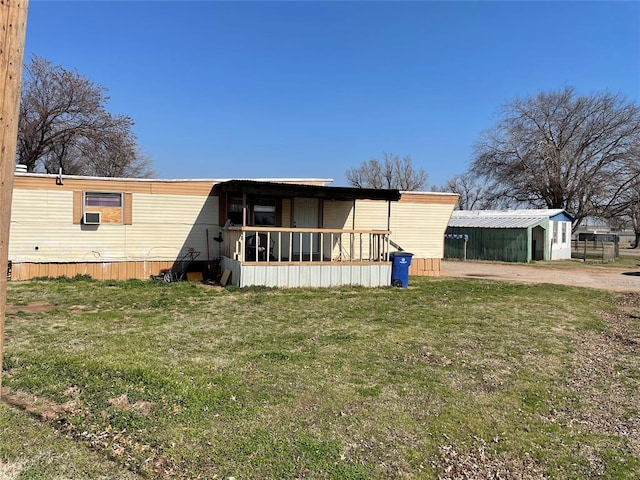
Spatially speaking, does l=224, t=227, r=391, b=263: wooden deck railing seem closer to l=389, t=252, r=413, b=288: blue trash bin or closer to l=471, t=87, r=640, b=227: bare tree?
l=389, t=252, r=413, b=288: blue trash bin

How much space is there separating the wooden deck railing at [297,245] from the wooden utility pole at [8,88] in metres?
8.11

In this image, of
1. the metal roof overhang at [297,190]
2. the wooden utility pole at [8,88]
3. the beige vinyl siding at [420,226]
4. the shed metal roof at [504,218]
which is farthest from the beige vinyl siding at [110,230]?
the shed metal roof at [504,218]

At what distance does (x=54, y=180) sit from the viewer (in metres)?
10.9

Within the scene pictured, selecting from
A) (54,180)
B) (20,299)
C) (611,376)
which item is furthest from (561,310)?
(54,180)

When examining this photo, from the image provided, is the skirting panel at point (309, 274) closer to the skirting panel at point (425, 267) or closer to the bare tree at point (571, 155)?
the skirting panel at point (425, 267)

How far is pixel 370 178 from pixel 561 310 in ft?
128

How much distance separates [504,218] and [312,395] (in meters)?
23.2

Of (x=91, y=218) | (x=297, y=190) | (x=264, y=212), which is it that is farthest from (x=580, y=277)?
(x=91, y=218)

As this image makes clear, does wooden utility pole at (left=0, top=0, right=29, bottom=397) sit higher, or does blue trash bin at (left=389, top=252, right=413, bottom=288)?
wooden utility pole at (left=0, top=0, right=29, bottom=397)

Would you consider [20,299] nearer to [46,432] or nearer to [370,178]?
[46,432]

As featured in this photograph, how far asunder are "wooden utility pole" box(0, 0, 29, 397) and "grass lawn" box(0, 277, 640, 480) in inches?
67.6

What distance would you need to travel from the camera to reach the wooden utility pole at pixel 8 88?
1948 millimetres

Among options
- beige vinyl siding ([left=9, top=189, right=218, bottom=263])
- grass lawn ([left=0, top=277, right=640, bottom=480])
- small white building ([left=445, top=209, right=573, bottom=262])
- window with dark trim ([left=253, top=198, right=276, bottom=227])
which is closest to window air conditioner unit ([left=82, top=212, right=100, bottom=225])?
beige vinyl siding ([left=9, top=189, right=218, bottom=263])

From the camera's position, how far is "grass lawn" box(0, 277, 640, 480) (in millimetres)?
2936
